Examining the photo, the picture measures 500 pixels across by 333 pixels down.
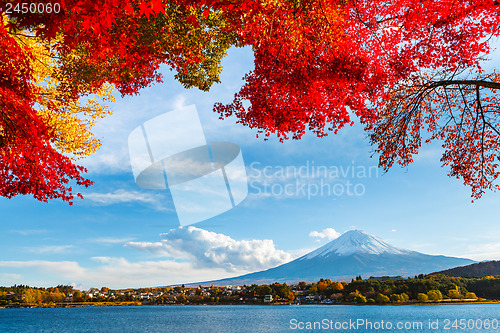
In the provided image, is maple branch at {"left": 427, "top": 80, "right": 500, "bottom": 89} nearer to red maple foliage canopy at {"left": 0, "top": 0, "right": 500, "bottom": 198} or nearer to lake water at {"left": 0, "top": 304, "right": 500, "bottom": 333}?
red maple foliage canopy at {"left": 0, "top": 0, "right": 500, "bottom": 198}

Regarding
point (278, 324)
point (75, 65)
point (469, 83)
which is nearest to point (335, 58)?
point (469, 83)

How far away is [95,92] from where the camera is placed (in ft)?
47.5

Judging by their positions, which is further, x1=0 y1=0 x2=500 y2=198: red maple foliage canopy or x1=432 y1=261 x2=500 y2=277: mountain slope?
x1=432 y1=261 x2=500 y2=277: mountain slope

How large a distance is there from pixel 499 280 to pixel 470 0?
378 feet

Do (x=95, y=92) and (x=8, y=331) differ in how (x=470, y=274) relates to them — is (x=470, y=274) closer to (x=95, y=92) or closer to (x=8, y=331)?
(x=95, y=92)

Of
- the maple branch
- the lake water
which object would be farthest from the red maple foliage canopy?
the lake water

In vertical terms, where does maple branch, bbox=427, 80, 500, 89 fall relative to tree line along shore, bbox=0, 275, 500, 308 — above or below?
above

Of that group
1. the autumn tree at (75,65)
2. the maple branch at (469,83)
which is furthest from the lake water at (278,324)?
the maple branch at (469,83)

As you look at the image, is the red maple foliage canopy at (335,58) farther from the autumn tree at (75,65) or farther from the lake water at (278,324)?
the lake water at (278,324)

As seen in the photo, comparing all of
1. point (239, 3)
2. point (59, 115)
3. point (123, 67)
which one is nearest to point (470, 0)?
point (239, 3)

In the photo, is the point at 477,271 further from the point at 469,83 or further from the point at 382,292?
the point at 469,83

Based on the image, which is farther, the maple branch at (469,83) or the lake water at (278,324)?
the lake water at (278,324)

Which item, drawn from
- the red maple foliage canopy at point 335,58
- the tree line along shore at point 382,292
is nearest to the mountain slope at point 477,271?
the tree line along shore at point 382,292

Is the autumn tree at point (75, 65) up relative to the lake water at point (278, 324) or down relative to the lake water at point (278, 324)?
up
